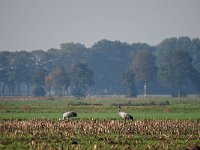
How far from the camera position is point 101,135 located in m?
34.9

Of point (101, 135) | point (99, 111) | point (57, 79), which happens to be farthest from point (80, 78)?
point (101, 135)

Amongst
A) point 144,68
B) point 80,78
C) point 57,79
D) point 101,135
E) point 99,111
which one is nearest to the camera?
point 101,135

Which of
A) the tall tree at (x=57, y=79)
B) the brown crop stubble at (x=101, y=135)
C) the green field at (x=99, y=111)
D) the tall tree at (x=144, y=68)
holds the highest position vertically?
the tall tree at (x=144, y=68)

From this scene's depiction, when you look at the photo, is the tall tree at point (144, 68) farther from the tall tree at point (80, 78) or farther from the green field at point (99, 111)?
the green field at point (99, 111)

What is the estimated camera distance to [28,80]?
176m

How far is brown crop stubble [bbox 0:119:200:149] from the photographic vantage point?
29.4 meters

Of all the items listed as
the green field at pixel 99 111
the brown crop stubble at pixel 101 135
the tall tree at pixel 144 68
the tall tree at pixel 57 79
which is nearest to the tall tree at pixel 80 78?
the tall tree at pixel 57 79

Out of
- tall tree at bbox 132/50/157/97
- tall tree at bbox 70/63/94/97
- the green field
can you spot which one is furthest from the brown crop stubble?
tall tree at bbox 132/50/157/97

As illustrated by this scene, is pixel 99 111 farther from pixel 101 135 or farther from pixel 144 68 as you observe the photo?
pixel 144 68

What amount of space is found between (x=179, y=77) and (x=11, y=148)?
136863mm

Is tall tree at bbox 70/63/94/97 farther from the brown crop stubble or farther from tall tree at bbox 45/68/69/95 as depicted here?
the brown crop stubble

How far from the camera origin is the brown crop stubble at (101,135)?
29.4 m

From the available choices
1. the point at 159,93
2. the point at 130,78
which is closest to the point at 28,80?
the point at 130,78

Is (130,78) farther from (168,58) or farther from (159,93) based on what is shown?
(159,93)
